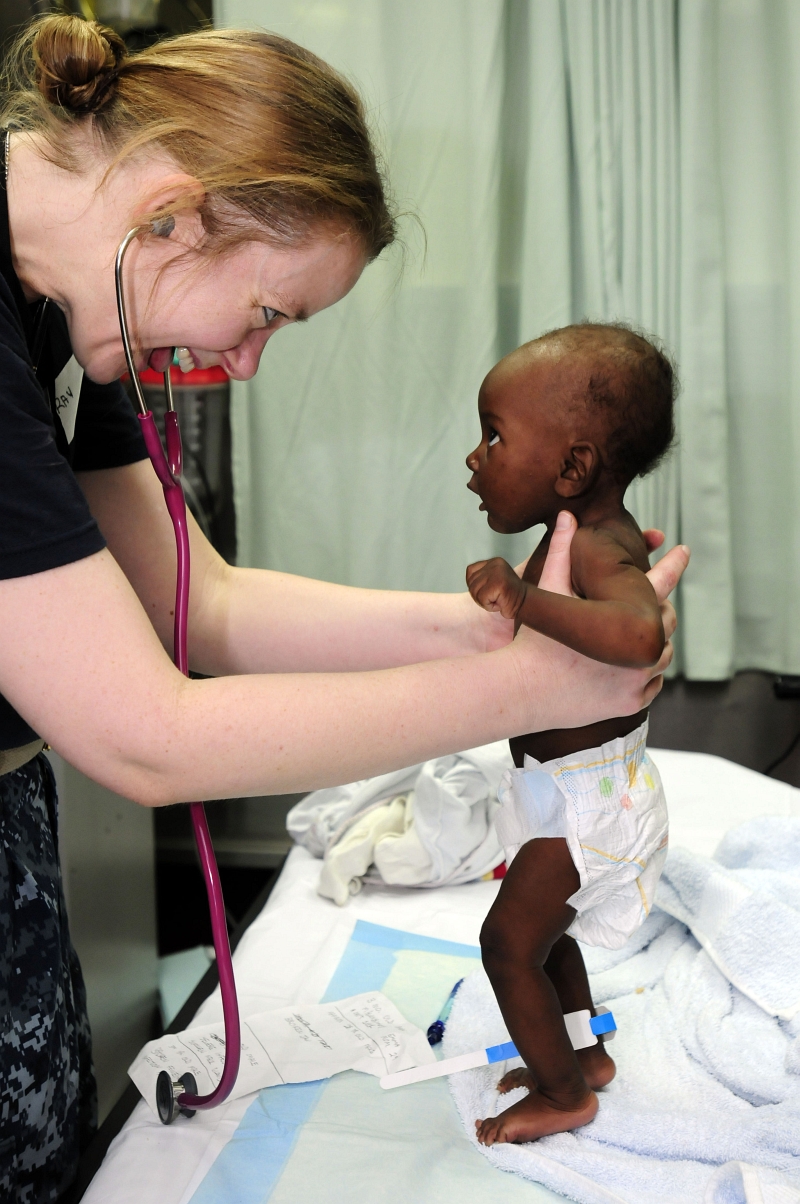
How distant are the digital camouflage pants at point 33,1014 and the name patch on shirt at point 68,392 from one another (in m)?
0.34

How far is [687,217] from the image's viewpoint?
2031 millimetres

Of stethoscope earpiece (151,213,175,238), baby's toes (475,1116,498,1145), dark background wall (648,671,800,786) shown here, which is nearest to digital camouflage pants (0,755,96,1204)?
baby's toes (475,1116,498,1145)

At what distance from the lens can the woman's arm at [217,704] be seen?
0.74 m

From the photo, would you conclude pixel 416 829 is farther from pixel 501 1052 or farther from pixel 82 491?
pixel 82 491

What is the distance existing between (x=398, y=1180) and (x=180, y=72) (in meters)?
1.01

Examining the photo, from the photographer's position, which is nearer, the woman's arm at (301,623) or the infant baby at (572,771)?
the infant baby at (572,771)

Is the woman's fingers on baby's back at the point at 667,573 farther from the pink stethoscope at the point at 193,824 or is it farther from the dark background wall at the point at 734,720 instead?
the dark background wall at the point at 734,720

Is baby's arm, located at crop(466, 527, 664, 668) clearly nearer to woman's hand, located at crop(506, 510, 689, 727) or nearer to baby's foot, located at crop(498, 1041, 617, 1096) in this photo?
woman's hand, located at crop(506, 510, 689, 727)

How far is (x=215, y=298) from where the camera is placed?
871mm

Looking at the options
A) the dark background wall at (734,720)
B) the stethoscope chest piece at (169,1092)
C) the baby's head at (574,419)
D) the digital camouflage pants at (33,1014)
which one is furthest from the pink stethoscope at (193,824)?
the dark background wall at (734,720)

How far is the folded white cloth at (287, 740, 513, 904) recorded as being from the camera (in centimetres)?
152

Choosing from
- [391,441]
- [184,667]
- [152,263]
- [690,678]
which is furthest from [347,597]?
[690,678]

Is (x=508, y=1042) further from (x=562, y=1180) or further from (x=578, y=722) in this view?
(x=578, y=722)

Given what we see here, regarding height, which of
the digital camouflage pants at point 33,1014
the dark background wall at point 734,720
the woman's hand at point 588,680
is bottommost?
the dark background wall at point 734,720
